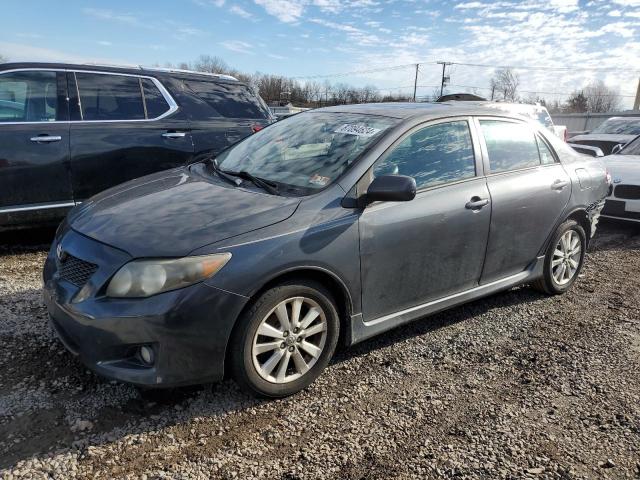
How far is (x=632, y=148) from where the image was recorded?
8.05 m

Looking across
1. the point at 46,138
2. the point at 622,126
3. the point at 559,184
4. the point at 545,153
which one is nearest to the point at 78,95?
the point at 46,138

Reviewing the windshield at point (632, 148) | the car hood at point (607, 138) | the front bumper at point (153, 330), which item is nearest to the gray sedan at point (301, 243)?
the front bumper at point (153, 330)

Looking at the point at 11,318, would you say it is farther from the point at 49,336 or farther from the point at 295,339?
the point at 295,339

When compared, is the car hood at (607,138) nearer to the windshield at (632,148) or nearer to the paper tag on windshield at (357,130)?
the windshield at (632,148)

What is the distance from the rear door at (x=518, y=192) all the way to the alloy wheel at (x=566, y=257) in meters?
0.32

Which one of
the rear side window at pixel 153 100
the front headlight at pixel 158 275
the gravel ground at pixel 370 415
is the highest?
the rear side window at pixel 153 100

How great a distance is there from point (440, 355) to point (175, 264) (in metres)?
1.94

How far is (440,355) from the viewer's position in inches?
135

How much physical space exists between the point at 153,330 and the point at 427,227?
179cm

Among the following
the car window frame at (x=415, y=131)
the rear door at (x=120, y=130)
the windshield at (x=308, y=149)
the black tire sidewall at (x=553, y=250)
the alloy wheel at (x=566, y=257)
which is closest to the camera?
the car window frame at (x=415, y=131)

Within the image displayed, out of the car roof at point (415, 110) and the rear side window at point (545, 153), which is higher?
the car roof at point (415, 110)

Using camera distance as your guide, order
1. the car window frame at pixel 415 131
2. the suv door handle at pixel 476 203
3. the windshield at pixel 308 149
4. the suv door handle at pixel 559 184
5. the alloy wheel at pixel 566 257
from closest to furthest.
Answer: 1. the car window frame at pixel 415 131
2. the windshield at pixel 308 149
3. the suv door handle at pixel 476 203
4. the suv door handle at pixel 559 184
5. the alloy wheel at pixel 566 257

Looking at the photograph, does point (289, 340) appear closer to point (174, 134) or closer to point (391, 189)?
point (391, 189)

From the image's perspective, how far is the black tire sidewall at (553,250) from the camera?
4.27m
